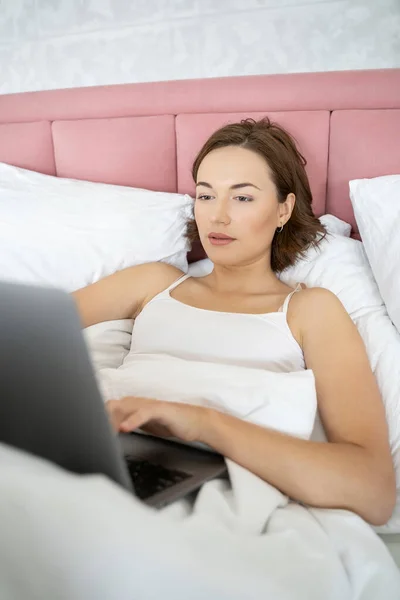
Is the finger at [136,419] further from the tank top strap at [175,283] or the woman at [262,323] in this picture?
the tank top strap at [175,283]

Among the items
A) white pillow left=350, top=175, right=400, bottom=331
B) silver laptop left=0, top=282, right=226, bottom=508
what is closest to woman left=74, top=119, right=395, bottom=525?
white pillow left=350, top=175, right=400, bottom=331

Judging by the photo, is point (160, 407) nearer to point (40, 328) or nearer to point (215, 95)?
point (40, 328)

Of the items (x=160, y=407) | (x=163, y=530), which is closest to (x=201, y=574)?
(x=163, y=530)

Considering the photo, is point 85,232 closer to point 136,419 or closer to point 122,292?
point 122,292

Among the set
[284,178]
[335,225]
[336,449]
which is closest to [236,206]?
[284,178]

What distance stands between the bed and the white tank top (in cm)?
52

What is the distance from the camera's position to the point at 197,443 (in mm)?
857

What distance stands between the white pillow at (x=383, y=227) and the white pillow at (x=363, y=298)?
0.04 m

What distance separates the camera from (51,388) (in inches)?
19.2

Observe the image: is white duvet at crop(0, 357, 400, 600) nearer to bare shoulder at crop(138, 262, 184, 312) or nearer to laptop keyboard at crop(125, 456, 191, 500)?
laptop keyboard at crop(125, 456, 191, 500)

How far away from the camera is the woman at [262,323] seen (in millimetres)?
813

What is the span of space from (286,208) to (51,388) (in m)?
0.97

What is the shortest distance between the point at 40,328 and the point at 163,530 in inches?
7.9

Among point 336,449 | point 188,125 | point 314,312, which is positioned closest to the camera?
point 336,449
